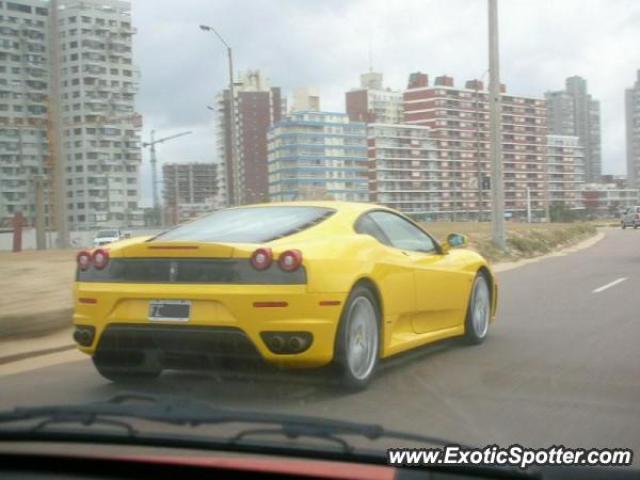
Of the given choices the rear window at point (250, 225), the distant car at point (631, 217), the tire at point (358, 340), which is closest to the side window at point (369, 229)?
the rear window at point (250, 225)

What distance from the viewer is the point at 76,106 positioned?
33.0 metres

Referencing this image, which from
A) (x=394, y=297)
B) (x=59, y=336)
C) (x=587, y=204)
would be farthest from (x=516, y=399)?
(x=587, y=204)

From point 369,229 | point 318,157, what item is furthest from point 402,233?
point 318,157

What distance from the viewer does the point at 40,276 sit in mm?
13547

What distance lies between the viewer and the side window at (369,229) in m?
6.12

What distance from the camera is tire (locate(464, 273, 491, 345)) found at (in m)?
7.49

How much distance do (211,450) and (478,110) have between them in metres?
33.3

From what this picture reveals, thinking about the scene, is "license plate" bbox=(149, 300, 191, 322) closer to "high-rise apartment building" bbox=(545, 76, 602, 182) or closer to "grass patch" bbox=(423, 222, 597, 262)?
"grass patch" bbox=(423, 222, 597, 262)

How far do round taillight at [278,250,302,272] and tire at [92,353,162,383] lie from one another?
119 centimetres

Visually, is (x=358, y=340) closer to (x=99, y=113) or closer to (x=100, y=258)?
(x=100, y=258)

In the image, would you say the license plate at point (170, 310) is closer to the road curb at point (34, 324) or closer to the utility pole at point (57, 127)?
the road curb at point (34, 324)

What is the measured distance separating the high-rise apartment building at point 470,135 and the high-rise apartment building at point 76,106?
12748mm

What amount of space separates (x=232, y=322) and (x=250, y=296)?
0.20m

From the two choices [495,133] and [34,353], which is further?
[495,133]
